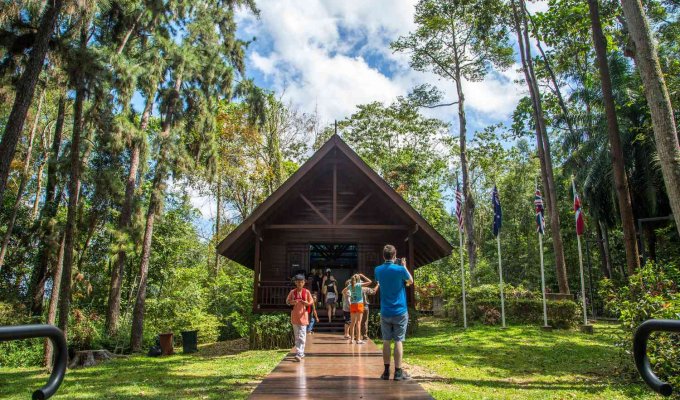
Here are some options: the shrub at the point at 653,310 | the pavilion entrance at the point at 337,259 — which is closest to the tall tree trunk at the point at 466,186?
the pavilion entrance at the point at 337,259

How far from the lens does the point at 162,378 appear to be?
1029 centimetres

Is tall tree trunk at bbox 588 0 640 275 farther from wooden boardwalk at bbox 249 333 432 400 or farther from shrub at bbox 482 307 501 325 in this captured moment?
shrub at bbox 482 307 501 325

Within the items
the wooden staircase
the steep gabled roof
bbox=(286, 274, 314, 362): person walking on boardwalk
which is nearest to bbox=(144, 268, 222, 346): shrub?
the steep gabled roof

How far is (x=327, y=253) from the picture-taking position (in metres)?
20.2

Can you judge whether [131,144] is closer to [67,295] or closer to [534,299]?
[67,295]

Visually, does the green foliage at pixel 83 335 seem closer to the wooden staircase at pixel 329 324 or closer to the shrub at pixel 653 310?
the wooden staircase at pixel 329 324

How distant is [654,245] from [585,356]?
1449 cm

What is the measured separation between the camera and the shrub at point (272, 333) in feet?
47.4

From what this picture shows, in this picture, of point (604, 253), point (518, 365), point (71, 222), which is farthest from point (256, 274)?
point (604, 253)

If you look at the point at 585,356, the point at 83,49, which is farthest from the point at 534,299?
the point at 83,49

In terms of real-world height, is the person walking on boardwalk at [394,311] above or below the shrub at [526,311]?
above

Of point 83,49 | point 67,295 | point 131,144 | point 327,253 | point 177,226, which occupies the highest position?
point 83,49

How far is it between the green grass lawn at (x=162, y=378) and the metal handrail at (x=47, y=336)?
22.5 feet

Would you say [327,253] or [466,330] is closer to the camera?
[466,330]
